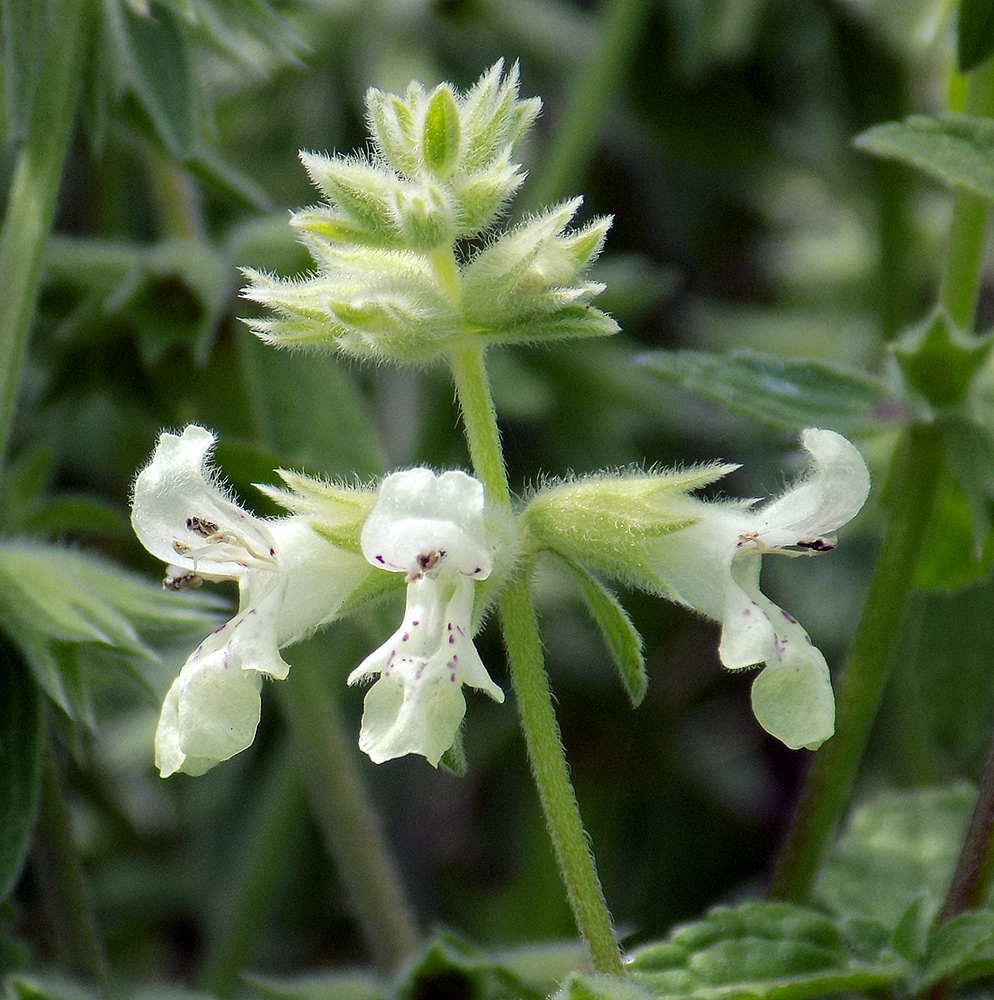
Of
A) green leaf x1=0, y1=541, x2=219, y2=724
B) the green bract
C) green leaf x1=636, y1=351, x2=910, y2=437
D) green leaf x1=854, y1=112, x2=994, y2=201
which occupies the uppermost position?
green leaf x1=854, y1=112, x2=994, y2=201

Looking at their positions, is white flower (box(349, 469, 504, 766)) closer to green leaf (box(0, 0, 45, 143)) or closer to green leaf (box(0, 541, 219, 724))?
green leaf (box(0, 541, 219, 724))

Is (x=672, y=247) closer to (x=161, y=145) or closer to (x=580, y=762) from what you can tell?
(x=580, y=762)

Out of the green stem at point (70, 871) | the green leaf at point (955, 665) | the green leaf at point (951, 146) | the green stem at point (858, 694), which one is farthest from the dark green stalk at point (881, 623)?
the green stem at point (70, 871)

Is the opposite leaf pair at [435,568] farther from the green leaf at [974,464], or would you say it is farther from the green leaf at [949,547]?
the green leaf at [949,547]

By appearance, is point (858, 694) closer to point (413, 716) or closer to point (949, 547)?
point (949, 547)

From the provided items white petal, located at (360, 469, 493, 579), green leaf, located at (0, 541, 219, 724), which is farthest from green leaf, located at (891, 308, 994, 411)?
green leaf, located at (0, 541, 219, 724)

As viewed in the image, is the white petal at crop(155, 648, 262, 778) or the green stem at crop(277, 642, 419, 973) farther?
the green stem at crop(277, 642, 419, 973)

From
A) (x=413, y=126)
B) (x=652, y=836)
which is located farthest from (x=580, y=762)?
(x=413, y=126)
